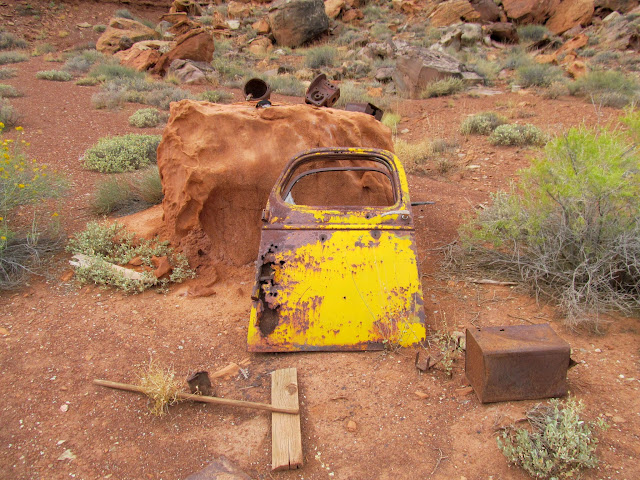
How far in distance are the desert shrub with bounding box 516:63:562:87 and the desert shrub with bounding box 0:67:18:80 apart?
13.4 metres

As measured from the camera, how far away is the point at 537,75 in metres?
12.0

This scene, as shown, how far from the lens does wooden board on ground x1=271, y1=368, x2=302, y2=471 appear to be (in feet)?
7.29

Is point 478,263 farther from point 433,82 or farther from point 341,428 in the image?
point 433,82

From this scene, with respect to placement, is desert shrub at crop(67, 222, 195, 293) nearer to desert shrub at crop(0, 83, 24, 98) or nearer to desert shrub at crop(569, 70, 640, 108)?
desert shrub at crop(0, 83, 24, 98)

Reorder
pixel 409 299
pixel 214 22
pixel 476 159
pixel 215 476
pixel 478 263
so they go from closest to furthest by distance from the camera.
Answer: pixel 215 476, pixel 409 299, pixel 478 263, pixel 476 159, pixel 214 22

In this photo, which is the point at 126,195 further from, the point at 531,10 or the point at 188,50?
the point at 531,10

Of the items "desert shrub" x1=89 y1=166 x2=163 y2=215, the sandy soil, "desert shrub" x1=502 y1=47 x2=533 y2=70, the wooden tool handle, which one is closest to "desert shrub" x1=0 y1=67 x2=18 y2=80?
Answer: "desert shrub" x1=89 y1=166 x2=163 y2=215

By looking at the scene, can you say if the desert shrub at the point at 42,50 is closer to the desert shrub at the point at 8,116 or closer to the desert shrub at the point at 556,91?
the desert shrub at the point at 8,116

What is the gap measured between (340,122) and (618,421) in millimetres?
3219

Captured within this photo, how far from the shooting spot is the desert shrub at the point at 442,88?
466 inches

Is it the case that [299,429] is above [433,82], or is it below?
below

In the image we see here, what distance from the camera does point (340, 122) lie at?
175 inches

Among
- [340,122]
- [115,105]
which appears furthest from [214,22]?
[340,122]

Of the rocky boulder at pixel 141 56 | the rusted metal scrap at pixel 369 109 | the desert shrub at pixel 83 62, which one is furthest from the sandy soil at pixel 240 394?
the desert shrub at pixel 83 62
